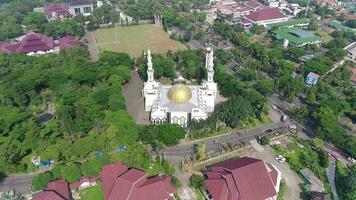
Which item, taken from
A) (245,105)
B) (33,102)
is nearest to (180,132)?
(245,105)

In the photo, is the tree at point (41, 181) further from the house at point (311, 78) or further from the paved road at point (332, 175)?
the house at point (311, 78)

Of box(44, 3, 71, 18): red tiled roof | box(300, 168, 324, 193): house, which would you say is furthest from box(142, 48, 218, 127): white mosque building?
box(44, 3, 71, 18): red tiled roof

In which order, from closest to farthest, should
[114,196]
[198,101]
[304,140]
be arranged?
[114,196], [304,140], [198,101]

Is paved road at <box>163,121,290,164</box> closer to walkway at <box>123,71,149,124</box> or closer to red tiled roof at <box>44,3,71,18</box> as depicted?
walkway at <box>123,71,149,124</box>

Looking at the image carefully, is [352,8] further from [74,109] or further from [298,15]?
[74,109]

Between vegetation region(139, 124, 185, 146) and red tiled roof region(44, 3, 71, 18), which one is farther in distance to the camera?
red tiled roof region(44, 3, 71, 18)

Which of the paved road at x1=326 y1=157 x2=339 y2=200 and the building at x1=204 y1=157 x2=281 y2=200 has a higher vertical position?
the building at x1=204 y1=157 x2=281 y2=200
